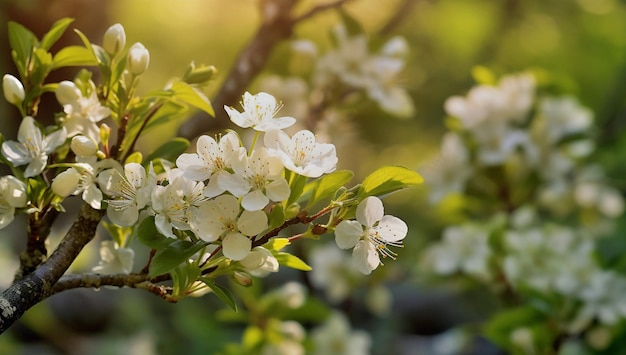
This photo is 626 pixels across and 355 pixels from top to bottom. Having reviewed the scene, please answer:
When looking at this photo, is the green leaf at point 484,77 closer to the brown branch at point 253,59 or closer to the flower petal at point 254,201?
the brown branch at point 253,59

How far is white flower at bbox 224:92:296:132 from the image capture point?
501 mm

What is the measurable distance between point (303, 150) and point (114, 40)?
8.0 inches

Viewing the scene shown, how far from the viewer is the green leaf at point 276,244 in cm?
52

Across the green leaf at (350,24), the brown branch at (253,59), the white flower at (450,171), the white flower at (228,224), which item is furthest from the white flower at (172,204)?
the white flower at (450,171)

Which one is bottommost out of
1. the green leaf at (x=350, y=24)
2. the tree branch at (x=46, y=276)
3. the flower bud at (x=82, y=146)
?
the tree branch at (x=46, y=276)

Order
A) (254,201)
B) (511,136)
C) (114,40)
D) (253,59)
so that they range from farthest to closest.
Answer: (511,136), (253,59), (114,40), (254,201)

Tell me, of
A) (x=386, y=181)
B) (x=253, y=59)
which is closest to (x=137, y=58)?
(x=386, y=181)

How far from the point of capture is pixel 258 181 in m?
0.48

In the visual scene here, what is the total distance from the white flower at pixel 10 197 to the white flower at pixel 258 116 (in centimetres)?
17

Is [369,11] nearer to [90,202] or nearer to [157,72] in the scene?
[157,72]

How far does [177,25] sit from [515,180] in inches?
59.5

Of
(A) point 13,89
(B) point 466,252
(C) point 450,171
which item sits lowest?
(A) point 13,89

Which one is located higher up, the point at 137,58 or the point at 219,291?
the point at 137,58

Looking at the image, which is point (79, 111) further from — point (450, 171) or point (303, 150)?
point (450, 171)
